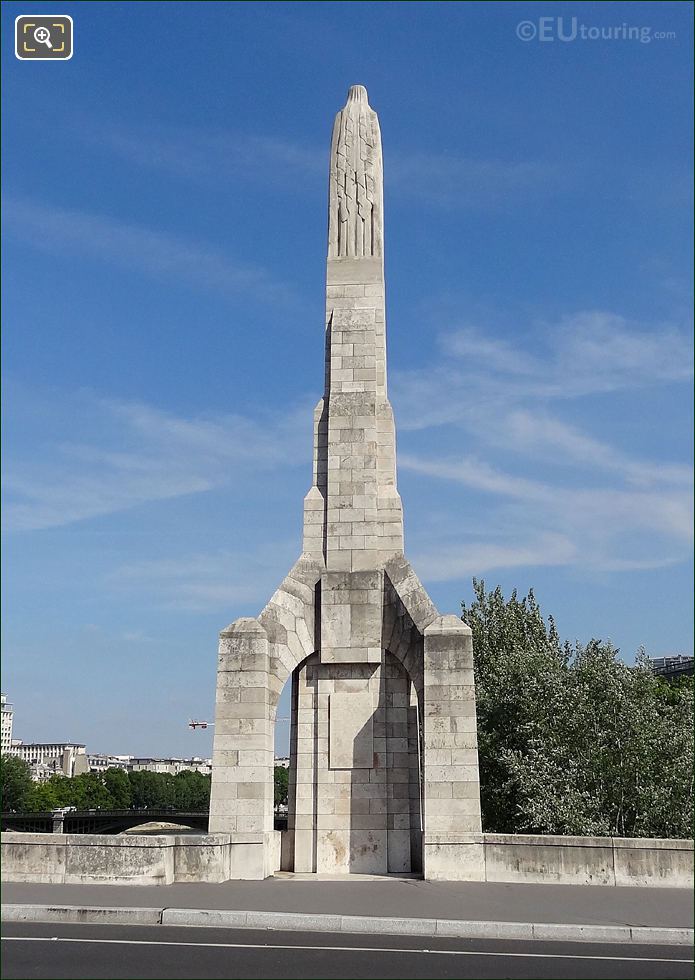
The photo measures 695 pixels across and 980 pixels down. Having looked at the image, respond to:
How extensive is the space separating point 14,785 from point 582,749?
112054 millimetres

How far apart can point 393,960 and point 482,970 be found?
0.96 metres

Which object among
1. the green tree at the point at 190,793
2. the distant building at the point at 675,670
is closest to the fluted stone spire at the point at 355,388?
the distant building at the point at 675,670

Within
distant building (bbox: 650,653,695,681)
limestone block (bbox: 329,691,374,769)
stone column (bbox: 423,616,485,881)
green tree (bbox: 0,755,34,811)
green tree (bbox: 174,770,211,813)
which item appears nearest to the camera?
stone column (bbox: 423,616,485,881)

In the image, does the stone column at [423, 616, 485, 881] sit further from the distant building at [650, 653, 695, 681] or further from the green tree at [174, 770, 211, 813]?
the green tree at [174, 770, 211, 813]

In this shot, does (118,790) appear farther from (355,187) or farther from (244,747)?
(355,187)

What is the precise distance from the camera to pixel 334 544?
18781mm

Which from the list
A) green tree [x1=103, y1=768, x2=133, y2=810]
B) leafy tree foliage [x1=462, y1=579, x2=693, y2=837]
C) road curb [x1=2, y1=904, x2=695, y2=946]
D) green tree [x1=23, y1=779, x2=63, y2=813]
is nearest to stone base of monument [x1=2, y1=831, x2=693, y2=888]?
road curb [x1=2, y1=904, x2=695, y2=946]

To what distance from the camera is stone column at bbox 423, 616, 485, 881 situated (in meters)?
15.2

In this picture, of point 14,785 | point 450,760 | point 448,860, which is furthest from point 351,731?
point 14,785

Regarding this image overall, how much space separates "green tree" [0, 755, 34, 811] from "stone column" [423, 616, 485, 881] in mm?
110863

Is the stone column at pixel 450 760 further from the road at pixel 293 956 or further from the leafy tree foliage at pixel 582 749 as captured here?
the leafy tree foliage at pixel 582 749

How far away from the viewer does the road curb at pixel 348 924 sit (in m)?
10.4

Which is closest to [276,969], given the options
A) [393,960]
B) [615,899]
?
[393,960]

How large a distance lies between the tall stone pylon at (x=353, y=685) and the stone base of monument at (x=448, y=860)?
0.16 m
